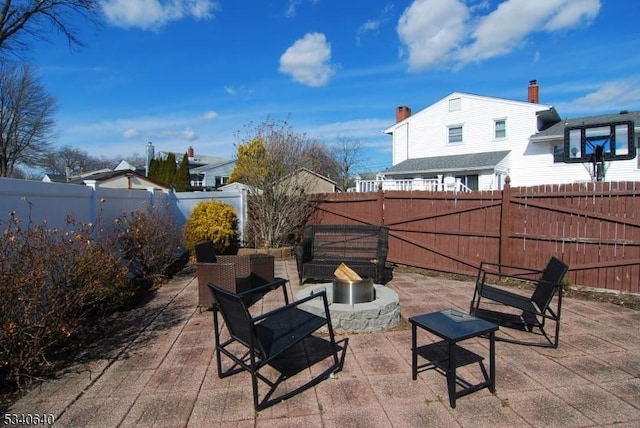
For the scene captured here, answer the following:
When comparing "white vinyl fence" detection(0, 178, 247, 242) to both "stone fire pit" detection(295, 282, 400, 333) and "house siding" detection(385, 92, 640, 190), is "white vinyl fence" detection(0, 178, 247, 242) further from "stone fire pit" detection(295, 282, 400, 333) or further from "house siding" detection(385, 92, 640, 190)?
"house siding" detection(385, 92, 640, 190)

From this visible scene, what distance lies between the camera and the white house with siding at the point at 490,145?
1825cm

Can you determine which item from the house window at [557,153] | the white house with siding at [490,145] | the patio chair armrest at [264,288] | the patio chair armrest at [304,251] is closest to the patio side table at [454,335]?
the patio chair armrest at [264,288]

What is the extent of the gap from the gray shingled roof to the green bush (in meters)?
13.4

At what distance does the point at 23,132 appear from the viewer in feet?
91.2

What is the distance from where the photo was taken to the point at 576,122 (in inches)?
749

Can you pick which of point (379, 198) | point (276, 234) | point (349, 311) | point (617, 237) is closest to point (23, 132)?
point (276, 234)

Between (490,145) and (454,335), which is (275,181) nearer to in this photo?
(454,335)

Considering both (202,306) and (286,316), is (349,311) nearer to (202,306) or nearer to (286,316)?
(286,316)

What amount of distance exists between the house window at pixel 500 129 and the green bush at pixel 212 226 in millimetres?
16522

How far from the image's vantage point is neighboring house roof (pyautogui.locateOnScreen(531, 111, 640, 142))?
1759cm

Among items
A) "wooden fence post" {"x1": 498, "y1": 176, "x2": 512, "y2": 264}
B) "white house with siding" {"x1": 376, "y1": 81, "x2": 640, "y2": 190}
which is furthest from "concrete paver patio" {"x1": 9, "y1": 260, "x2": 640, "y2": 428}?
"white house with siding" {"x1": 376, "y1": 81, "x2": 640, "y2": 190}

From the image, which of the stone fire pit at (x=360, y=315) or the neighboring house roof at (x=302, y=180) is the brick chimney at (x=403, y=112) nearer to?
the neighboring house roof at (x=302, y=180)

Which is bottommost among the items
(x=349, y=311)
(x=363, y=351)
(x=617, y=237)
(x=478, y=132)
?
(x=363, y=351)

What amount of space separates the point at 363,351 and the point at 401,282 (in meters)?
3.34
